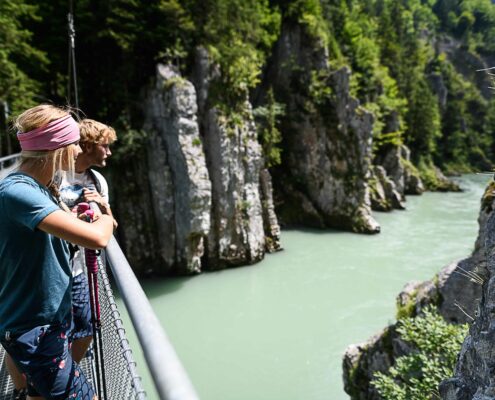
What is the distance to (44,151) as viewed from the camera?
5.94 ft

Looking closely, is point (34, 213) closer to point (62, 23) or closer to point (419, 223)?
point (62, 23)

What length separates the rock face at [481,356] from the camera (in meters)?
2.96

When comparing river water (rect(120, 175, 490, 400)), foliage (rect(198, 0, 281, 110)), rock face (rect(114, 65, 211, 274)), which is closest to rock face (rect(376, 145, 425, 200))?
river water (rect(120, 175, 490, 400))

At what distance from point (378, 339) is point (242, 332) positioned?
5243mm

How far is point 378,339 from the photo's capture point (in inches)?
304

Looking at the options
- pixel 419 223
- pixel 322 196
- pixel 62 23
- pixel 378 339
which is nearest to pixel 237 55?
pixel 62 23

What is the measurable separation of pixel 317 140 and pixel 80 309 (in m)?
21.1

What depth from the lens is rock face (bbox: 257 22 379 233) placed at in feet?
72.4

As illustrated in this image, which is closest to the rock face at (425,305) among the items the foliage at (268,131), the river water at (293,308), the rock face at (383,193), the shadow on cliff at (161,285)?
the river water at (293,308)

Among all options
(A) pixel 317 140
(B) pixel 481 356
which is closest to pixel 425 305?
(B) pixel 481 356

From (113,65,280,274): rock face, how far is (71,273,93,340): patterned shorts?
12486mm

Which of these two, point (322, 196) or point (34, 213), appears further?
point (322, 196)

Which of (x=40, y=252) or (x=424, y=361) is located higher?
(x=40, y=252)

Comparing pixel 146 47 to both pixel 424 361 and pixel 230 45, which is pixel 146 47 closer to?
pixel 230 45
